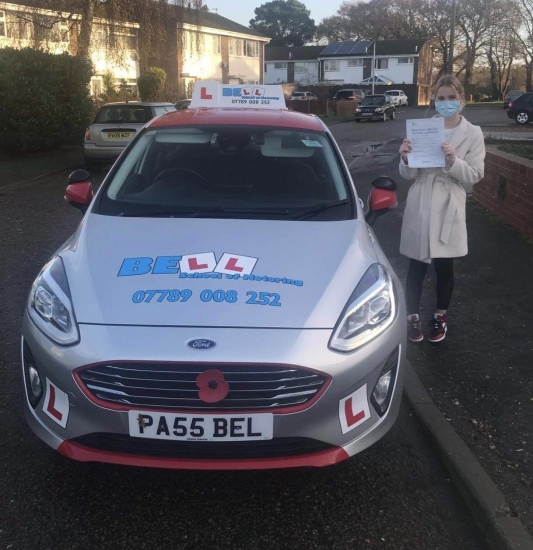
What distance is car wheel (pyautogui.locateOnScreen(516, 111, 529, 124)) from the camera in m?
31.1

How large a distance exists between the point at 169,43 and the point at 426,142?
4003 cm

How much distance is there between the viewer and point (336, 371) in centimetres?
264

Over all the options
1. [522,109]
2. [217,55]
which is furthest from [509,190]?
[217,55]

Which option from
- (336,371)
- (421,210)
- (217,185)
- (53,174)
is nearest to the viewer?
(336,371)

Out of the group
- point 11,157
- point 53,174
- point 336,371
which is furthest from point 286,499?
→ point 11,157

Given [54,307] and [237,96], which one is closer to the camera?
[54,307]

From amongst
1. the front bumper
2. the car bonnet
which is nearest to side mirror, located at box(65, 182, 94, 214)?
the car bonnet

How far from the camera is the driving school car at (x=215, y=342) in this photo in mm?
2568

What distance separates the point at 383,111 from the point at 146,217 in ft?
118

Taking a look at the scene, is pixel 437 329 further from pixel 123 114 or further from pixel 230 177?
pixel 123 114

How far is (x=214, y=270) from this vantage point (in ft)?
10.1

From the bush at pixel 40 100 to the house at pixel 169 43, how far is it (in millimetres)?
2785

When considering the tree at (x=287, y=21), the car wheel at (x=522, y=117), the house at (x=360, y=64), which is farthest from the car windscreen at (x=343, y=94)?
the tree at (x=287, y=21)

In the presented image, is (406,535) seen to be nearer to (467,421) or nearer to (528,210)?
(467,421)
